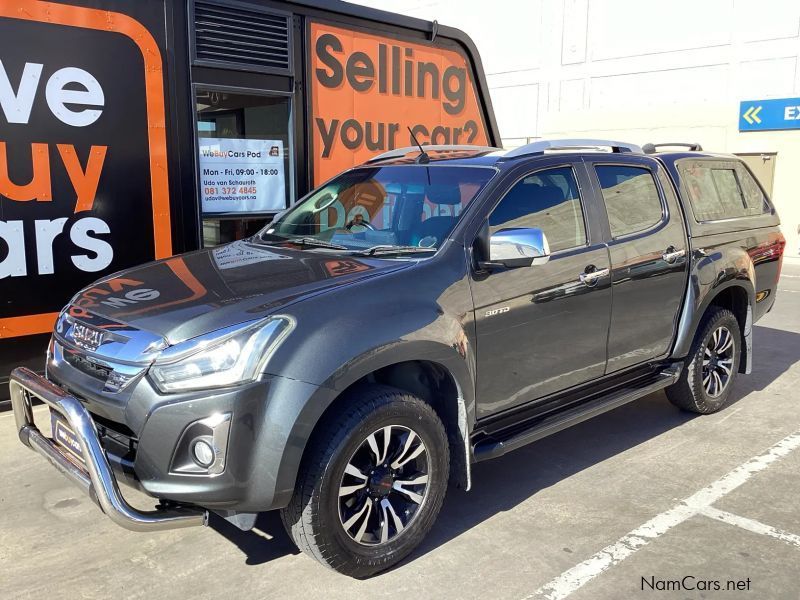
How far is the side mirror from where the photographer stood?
11.9 ft

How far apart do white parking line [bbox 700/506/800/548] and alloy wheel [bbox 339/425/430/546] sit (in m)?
1.63

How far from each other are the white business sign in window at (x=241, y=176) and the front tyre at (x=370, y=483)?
3622mm

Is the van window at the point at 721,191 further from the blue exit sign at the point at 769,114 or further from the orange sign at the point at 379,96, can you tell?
the blue exit sign at the point at 769,114

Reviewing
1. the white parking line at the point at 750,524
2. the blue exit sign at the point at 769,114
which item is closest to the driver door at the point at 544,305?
the white parking line at the point at 750,524

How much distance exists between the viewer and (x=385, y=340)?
3.23m

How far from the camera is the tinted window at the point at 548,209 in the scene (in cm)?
402

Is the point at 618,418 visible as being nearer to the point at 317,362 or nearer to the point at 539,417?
the point at 539,417

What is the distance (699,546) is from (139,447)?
2.61 metres

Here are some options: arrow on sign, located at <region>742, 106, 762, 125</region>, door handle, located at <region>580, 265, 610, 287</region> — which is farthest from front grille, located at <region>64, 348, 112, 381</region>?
arrow on sign, located at <region>742, 106, 762, 125</region>

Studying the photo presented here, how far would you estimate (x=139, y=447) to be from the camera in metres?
2.94

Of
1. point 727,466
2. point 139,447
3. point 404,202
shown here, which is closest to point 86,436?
point 139,447

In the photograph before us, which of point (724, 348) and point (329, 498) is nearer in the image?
point (329, 498)

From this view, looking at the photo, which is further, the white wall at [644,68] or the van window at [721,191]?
the white wall at [644,68]

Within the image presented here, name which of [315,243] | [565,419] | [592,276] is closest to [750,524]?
[565,419]
